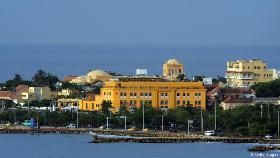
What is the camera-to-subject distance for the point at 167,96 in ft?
281

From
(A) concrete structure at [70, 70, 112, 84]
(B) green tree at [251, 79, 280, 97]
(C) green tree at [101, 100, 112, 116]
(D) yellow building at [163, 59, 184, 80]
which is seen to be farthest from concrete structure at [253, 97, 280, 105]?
(A) concrete structure at [70, 70, 112, 84]

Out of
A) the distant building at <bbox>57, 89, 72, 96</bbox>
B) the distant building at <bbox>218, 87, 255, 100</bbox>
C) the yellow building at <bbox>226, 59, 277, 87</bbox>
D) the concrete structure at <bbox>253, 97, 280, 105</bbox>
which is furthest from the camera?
the yellow building at <bbox>226, 59, 277, 87</bbox>

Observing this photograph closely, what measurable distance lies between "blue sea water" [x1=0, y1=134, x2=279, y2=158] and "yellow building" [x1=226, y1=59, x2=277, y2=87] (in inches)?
1077

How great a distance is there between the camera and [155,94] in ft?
280

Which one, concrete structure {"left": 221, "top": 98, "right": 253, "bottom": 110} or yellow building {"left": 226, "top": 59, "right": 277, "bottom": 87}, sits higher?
yellow building {"left": 226, "top": 59, "right": 277, "bottom": 87}

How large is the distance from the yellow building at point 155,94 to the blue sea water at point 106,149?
11.5m

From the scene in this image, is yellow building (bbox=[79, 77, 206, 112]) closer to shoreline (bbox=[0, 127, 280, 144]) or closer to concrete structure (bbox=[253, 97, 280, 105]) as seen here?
concrete structure (bbox=[253, 97, 280, 105])

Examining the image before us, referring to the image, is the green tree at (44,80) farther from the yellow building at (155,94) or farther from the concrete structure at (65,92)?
the yellow building at (155,94)

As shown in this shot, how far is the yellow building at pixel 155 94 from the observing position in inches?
3361

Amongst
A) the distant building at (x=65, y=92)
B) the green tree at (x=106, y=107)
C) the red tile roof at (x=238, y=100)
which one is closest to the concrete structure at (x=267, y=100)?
the red tile roof at (x=238, y=100)

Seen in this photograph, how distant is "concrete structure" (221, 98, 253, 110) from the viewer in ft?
274

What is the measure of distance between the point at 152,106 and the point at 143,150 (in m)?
16.1

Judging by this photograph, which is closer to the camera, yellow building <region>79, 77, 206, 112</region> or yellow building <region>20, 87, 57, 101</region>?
yellow building <region>79, 77, 206, 112</region>

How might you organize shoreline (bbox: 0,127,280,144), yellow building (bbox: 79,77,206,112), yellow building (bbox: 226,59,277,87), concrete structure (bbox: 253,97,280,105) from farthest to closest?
yellow building (bbox: 226,59,277,87) → yellow building (bbox: 79,77,206,112) → concrete structure (bbox: 253,97,280,105) → shoreline (bbox: 0,127,280,144)
